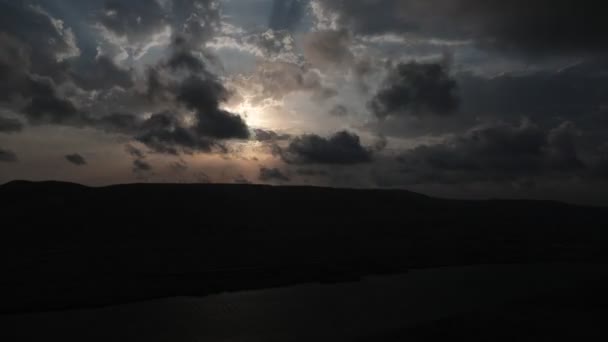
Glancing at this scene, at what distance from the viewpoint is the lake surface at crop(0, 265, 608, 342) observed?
25016 millimetres

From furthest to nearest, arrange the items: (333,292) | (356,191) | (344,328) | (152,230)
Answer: (356,191) → (152,230) → (333,292) → (344,328)

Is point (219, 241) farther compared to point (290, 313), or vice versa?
point (219, 241)

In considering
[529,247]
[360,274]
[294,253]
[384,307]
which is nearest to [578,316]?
[384,307]

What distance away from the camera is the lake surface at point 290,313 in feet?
82.1

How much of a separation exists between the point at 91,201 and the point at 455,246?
2627 inches

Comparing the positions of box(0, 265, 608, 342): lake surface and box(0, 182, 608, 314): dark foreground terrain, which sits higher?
box(0, 182, 608, 314): dark foreground terrain

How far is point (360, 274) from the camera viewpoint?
4331 centimetres

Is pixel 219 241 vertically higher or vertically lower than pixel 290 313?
higher

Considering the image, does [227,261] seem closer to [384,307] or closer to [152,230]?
[384,307]

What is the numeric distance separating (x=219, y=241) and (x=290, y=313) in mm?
35041

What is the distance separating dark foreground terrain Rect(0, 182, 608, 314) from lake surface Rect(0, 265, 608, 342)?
2.71 meters

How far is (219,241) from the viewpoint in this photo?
62625 mm

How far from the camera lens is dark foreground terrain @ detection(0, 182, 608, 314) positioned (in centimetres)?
3741

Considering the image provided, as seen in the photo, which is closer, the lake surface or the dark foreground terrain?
the lake surface
